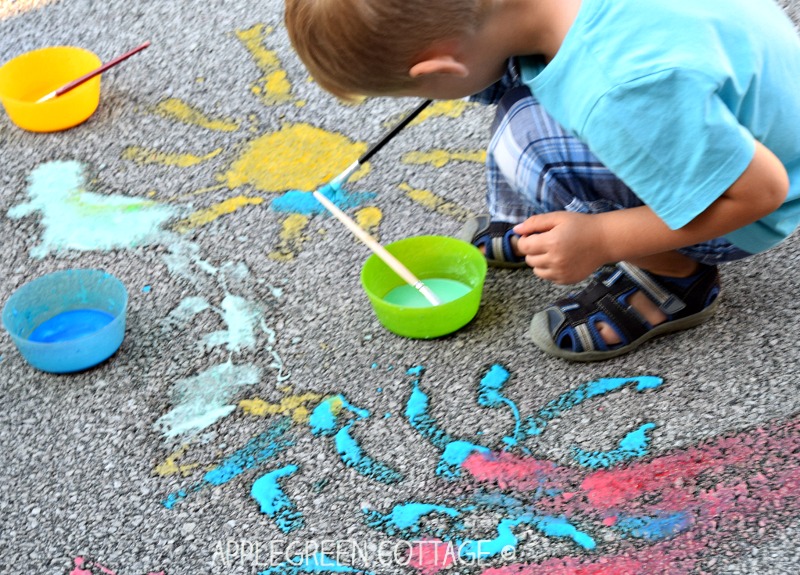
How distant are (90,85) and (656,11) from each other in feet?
3.96

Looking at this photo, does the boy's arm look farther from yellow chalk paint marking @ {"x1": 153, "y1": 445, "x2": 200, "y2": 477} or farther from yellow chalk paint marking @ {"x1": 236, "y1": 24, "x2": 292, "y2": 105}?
yellow chalk paint marking @ {"x1": 236, "y1": 24, "x2": 292, "y2": 105}

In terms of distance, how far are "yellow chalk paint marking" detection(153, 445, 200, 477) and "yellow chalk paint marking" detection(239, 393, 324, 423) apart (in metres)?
0.11

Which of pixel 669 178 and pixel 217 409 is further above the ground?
pixel 669 178

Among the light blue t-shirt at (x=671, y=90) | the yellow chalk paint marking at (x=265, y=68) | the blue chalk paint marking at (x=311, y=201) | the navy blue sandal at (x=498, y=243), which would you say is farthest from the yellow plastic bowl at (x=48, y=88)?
the light blue t-shirt at (x=671, y=90)

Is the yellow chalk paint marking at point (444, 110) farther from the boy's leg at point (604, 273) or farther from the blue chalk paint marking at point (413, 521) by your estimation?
the blue chalk paint marking at point (413, 521)

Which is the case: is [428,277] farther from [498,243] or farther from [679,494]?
[679,494]

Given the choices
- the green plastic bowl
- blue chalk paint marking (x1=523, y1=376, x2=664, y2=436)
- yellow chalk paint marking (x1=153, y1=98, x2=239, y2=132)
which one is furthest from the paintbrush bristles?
yellow chalk paint marking (x1=153, y1=98, x2=239, y2=132)

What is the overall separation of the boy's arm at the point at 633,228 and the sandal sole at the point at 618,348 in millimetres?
127

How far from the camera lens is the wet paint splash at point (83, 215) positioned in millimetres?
1575

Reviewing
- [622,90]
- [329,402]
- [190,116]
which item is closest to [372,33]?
[622,90]

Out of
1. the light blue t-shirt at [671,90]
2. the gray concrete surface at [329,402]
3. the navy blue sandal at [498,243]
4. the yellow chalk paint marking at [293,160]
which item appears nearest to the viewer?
the light blue t-shirt at [671,90]

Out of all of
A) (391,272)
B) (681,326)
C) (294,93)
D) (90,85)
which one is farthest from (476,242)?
(90,85)

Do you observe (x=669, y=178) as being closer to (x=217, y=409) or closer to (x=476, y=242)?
(x=476, y=242)

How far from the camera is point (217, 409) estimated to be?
4.17ft
